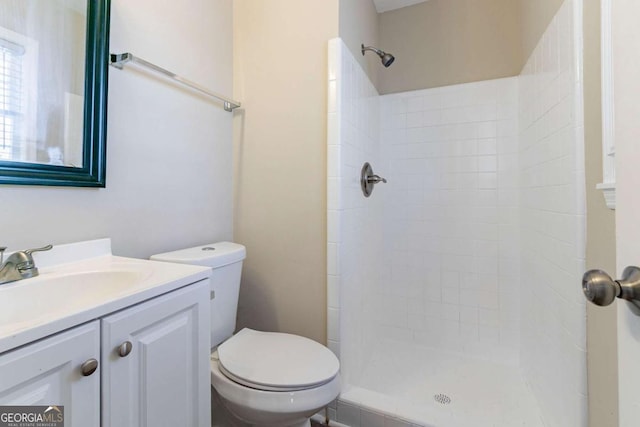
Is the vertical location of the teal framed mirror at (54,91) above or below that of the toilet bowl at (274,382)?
above

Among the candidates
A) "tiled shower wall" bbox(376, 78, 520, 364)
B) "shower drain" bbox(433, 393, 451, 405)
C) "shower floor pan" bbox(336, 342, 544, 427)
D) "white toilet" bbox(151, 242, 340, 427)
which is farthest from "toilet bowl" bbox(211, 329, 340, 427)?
"tiled shower wall" bbox(376, 78, 520, 364)

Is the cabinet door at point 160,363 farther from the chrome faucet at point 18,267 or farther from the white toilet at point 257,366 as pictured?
the chrome faucet at point 18,267

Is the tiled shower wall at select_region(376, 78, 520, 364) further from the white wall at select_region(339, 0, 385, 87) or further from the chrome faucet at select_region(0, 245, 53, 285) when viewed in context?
the chrome faucet at select_region(0, 245, 53, 285)

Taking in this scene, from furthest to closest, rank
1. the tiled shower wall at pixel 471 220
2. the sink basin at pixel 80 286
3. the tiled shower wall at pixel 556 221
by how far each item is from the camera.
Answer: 1. the tiled shower wall at pixel 471 220
2. the tiled shower wall at pixel 556 221
3. the sink basin at pixel 80 286

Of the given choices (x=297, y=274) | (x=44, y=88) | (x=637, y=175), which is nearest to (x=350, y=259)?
(x=297, y=274)

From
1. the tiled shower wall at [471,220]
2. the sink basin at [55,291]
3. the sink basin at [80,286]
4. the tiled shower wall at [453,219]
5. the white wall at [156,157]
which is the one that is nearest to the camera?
the sink basin at [80,286]

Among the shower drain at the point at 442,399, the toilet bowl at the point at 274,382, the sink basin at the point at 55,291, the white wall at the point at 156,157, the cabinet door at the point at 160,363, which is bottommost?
the shower drain at the point at 442,399

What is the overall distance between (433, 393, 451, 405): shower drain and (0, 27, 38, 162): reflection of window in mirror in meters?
1.97

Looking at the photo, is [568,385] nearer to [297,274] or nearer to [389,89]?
[297,274]

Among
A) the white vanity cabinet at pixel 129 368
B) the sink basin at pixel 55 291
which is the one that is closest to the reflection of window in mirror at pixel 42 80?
the sink basin at pixel 55 291

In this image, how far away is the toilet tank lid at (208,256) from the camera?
3.62ft

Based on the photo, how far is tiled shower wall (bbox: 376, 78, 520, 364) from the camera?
1824 millimetres

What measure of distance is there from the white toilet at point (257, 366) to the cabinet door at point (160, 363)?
8.0 inches

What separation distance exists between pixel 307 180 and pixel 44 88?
987 mm
